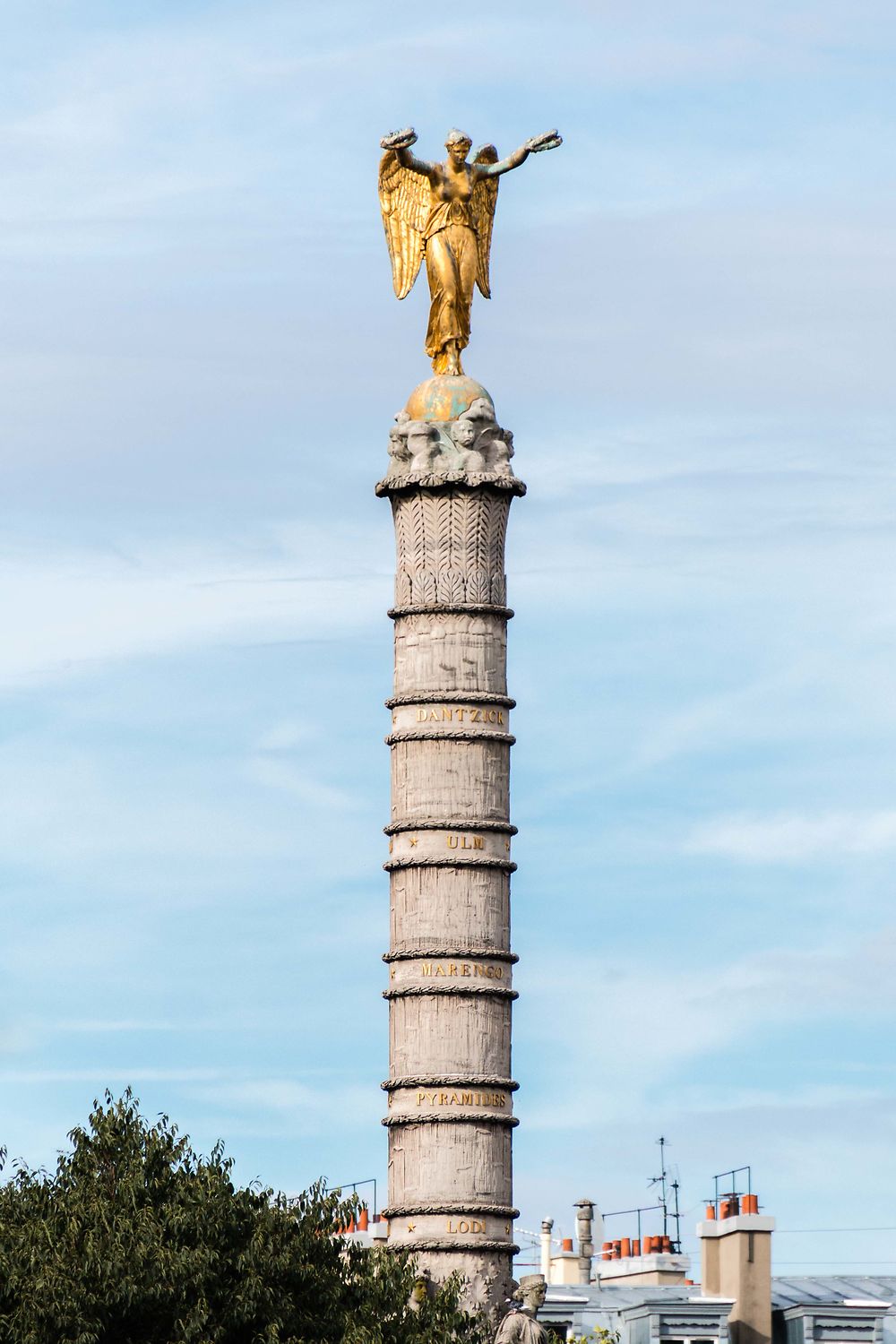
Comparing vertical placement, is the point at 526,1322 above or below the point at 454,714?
below

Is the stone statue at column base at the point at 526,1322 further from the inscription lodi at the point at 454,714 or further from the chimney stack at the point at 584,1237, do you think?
the chimney stack at the point at 584,1237

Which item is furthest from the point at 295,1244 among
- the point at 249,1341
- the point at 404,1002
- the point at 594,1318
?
the point at 594,1318

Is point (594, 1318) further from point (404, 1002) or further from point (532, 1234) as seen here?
point (404, 1002)

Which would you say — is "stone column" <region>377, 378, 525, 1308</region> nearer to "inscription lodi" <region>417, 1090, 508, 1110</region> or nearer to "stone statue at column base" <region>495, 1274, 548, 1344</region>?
"inscription lodi" <region>417, 1090, 508, 1110</region>

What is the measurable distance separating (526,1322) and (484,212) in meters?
19.9

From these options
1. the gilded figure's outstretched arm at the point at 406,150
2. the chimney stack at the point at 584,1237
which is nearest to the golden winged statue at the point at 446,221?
the gilded figure's outstretched arm at the point at 406,150

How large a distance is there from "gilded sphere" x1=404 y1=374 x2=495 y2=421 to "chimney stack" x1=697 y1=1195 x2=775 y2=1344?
17.5 metres

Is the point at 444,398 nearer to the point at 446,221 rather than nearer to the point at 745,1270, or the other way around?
the point at 446,221

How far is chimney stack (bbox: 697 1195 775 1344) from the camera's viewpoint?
6781 centimetres

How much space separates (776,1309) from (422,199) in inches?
899

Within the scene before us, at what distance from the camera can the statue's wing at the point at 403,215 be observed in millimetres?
61125

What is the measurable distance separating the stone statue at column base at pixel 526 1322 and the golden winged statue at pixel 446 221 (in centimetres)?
1679

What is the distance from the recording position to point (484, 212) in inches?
2418

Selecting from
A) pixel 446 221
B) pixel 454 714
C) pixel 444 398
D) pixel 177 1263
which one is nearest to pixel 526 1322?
pixel 177 1263
